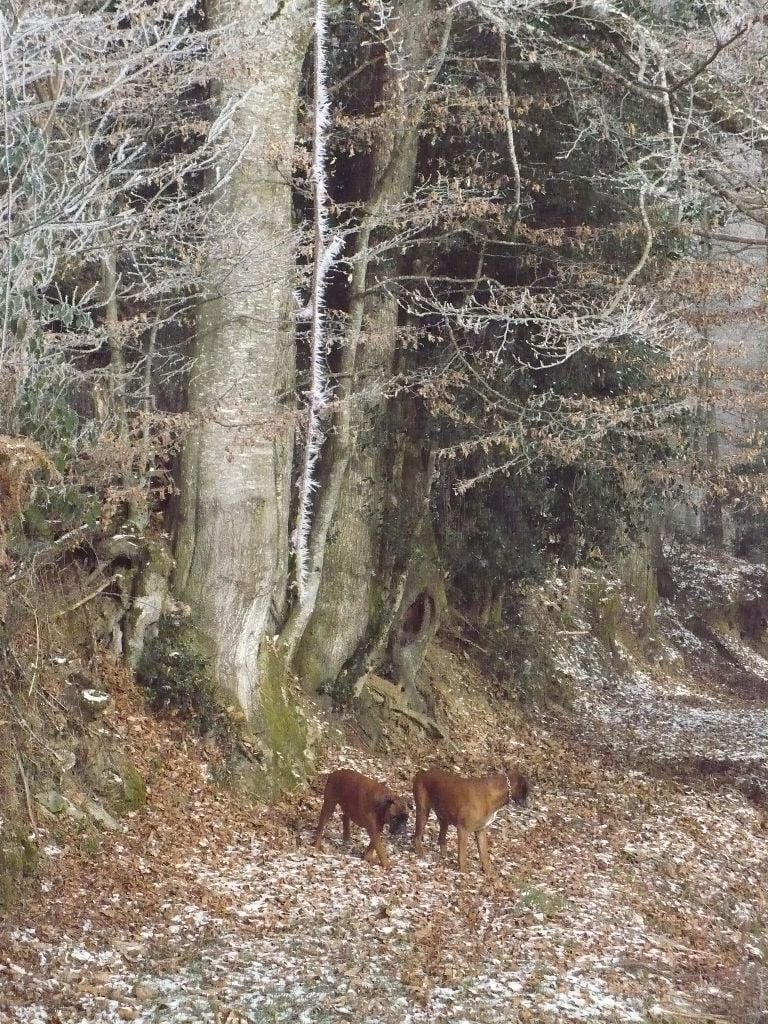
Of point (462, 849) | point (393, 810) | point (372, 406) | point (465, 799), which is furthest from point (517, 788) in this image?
point (372, 406)

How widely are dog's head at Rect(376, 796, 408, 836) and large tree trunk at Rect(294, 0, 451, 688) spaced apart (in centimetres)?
356

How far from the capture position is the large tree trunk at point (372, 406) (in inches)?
406

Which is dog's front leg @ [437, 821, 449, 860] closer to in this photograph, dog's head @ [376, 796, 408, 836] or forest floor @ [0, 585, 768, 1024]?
forest floor @ [0, 585, 768, 1024]

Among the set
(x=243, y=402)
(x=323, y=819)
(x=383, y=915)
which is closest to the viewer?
(x=383, y=915)

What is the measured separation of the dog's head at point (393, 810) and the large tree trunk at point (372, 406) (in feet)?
11.7

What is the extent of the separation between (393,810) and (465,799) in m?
0.54

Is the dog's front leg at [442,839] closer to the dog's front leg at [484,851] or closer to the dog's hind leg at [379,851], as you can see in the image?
the dog's front leg at [484,851]

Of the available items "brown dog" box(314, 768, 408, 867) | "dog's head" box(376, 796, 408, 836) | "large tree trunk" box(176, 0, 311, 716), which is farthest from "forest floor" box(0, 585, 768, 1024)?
"large tree trunk" box(176, 0, 311, 716)

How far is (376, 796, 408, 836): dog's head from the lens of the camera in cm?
715

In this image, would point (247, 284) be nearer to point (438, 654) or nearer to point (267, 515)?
point (267, 515)

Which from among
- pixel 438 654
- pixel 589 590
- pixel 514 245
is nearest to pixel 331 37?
pixel 514 245

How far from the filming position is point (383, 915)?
21.2 ft

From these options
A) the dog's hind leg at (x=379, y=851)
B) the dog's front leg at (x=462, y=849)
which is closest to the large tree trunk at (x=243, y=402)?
the dog's hind leg at (x=379, y=851)

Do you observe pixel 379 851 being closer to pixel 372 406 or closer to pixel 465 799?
pixel 465 799
